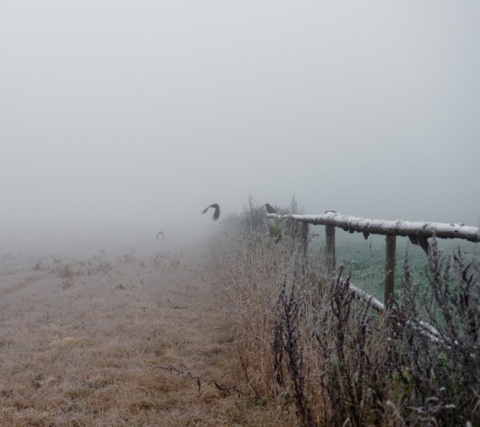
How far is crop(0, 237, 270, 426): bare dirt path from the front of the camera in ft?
10.8

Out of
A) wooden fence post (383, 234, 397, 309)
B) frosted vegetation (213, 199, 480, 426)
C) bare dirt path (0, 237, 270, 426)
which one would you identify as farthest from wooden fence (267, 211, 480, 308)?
bare dirt path (0, 237, 270, 426)

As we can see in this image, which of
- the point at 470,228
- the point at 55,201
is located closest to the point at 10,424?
the point at 470,228

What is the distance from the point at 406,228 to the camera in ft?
10.3

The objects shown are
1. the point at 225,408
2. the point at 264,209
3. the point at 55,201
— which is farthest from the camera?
the point at 55,201

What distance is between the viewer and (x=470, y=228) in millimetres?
2441

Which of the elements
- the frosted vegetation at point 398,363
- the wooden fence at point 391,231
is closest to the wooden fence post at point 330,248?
the wooden fence at point 391,231

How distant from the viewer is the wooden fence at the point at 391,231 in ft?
8.35

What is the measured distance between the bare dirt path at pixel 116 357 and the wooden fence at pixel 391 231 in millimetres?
1426

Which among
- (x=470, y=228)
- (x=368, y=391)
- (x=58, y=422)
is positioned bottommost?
(x=58, y=422)

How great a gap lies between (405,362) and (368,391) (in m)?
0.37

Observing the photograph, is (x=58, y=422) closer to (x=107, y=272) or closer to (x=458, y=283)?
(x=458, y=283)

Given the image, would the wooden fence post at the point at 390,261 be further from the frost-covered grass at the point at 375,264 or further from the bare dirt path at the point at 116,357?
the bare dirt path at the point at 116,357

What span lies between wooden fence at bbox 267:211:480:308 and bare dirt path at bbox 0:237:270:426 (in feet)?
4.68

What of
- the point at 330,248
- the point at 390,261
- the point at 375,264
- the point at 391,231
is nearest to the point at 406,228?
the point at 391,231
